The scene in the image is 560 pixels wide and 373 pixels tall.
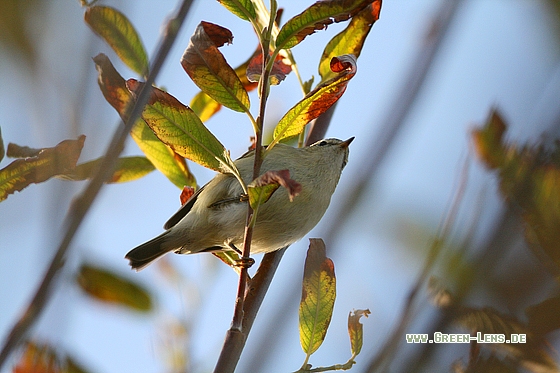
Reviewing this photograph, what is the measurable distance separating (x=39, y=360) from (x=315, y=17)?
859 millimetres

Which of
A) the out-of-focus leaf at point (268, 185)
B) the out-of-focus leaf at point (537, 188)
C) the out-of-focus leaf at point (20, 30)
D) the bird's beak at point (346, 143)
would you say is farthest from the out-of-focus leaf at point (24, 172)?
the bird's beak at point (346, 143)

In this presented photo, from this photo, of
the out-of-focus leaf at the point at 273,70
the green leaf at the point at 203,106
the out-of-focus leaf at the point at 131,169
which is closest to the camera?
the out-of-focus leaf at the point at 273,70

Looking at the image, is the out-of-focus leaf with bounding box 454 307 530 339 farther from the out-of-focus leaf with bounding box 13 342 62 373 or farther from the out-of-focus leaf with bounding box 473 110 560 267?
the out-of-focus leaf with bounding box 13 342 62 373

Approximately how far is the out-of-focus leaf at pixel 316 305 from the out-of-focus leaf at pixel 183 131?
31 centimetres

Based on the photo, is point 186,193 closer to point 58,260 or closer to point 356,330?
point 356,330

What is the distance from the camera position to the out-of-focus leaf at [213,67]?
1.30m

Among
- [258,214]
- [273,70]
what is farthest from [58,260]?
[258,214]

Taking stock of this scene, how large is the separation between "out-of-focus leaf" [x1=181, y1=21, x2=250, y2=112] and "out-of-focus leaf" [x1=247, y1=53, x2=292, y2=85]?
12 cm

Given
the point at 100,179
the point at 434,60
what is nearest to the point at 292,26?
the point at 434,60

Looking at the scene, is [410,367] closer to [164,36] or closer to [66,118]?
[164,36]

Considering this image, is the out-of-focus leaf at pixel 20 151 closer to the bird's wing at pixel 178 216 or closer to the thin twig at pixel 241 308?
the thin twig at pixel 241 308

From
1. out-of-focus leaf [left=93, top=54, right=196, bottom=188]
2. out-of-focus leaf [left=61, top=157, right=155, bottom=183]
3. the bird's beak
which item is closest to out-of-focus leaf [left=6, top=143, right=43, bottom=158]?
out-of-focus leaf [left=93, top=54, right=196, bottom=188]

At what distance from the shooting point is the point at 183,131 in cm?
134

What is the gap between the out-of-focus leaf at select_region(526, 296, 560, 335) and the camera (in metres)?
0.65
